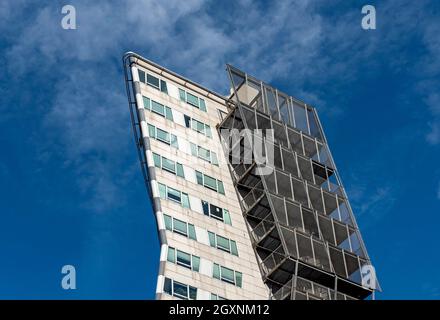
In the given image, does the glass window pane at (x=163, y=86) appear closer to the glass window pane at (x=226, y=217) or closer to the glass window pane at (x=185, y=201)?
the glass window pane at (x=185, y=201)

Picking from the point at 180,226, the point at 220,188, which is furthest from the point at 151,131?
the point at 180,226

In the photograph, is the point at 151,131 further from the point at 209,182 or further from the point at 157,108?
the point at 209,182

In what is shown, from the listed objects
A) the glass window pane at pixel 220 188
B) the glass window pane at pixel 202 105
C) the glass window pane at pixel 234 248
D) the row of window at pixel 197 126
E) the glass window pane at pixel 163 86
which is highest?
the glass window pane at pixel 163 86

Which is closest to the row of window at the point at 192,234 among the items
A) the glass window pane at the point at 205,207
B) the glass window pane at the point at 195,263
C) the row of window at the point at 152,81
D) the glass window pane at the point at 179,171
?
the glass window pane at the point at 195,263

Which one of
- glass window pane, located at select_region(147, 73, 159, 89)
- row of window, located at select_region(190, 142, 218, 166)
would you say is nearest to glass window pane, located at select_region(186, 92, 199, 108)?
glass window pane, located at select_region(147, 73, 159, 89)

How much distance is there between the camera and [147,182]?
75062 millimetres

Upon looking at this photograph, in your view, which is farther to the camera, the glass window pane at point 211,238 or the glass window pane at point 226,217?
the glass window pane at point 226,217

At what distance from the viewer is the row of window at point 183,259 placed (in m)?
66.4

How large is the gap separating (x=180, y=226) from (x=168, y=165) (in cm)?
698

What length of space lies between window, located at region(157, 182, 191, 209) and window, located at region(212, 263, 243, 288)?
21.0 feet

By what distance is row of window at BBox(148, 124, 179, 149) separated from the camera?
75688 millimetres

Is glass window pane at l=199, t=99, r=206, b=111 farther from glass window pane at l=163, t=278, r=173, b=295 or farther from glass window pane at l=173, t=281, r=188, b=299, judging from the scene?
glass window pane at l=163, t=278, r=173, b=295

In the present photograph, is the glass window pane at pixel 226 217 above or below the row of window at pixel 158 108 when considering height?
below

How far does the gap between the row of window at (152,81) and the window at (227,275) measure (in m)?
21.0
